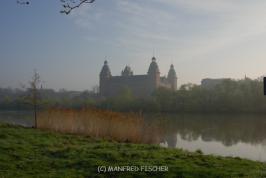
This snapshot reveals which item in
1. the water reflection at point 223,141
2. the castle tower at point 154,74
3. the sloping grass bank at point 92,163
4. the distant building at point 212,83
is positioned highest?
the castle tower at point 154,74

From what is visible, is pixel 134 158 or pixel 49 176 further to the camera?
pixel 134 158

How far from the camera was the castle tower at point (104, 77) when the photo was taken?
289 feet

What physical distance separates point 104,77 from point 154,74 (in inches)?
487

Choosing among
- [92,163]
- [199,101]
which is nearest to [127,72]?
[199,101]

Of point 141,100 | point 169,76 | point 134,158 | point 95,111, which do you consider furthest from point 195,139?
point 169,76

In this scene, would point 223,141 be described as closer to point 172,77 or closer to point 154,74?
point 154,74

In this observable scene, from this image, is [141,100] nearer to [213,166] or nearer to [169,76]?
[213,166]

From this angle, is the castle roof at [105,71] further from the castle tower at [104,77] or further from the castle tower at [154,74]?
the castle tower at [154,74]

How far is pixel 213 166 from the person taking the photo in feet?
18.1

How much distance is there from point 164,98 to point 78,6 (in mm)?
39862

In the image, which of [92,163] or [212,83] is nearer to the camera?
[92,163]

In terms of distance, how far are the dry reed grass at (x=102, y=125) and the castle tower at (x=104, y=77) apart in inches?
2972

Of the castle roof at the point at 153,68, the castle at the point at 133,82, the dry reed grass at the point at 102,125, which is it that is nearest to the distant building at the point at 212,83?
the castle at the point at 133,82

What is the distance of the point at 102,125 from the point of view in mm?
11133
